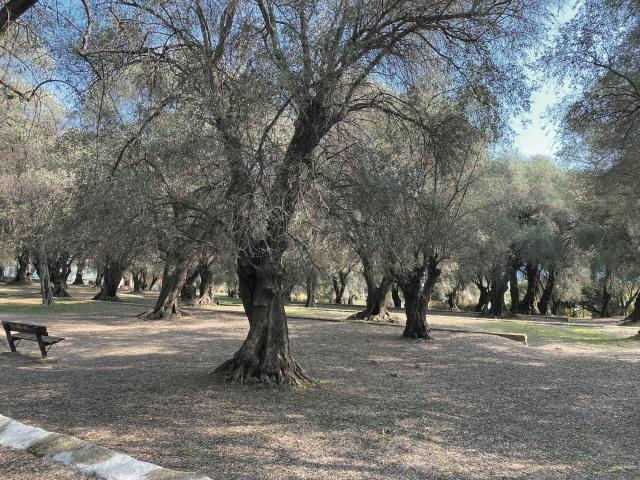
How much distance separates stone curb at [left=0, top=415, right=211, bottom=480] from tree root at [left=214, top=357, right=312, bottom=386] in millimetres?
3471

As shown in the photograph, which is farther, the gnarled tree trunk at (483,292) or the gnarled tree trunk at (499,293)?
the gnarled tree trunk at (483,292)

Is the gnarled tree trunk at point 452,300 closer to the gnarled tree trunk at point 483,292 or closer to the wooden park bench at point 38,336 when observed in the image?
the gnarled tree trunk at point 483,292

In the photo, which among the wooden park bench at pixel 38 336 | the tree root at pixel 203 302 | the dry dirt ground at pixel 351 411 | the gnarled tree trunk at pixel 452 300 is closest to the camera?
the dry dirt ground at pixel 351 411

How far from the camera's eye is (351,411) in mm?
7031

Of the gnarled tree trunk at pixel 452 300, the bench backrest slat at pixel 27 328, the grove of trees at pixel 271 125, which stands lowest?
the bench backrest slat at pixel 27 328

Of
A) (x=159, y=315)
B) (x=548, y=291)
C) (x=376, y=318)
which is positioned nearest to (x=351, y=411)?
(x=159, y=315)

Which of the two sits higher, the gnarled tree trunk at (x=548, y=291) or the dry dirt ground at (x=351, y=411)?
the gnarled tree trunk at (x=548, y=291)

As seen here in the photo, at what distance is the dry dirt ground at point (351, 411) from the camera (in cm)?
501

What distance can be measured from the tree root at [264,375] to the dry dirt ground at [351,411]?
251 mm

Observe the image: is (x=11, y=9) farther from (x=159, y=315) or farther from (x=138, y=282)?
(x=138, y=282)

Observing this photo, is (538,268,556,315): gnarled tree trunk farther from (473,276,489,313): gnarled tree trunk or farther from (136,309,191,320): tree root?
(136,309,191,320): tree root

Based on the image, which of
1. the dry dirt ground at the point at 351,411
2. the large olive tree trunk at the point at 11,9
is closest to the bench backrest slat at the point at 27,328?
the dry dirt ground at the point at 351,411

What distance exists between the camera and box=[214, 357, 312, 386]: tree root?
27.1 feet

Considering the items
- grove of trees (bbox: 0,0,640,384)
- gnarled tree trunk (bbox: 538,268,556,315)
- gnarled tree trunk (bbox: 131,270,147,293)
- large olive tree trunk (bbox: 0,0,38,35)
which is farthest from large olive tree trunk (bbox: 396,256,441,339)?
gnarled tree trunk (bbox: 131,270,147,293)
